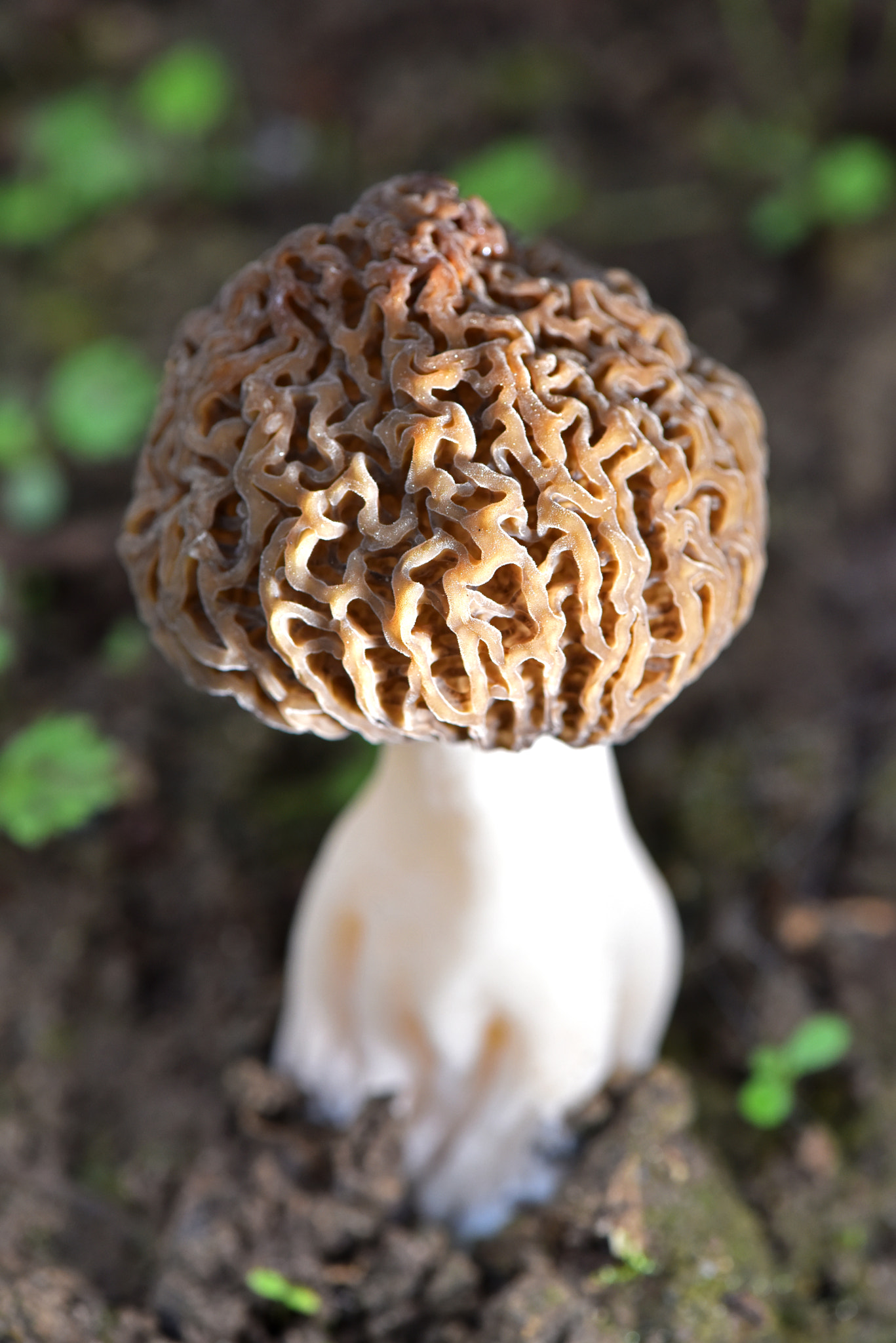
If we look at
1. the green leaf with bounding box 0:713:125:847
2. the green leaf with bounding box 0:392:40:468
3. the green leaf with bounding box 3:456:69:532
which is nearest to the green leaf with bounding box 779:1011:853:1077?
the green leaf with bounding box 0:713:125:847

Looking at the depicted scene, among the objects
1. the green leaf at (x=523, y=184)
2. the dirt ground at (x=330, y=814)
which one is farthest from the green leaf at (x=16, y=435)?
the green leaf at (x=523, y=184)

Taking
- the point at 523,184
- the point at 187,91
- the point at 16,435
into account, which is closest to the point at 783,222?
the point at 523,184

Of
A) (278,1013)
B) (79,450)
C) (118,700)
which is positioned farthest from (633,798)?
(79,450)

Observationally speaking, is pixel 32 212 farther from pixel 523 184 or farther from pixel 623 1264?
pixel 623 1264

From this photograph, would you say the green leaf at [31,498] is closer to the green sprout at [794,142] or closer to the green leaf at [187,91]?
the green leaf at [187,91]

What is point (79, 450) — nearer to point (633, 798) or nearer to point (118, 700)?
point (118, 700)
